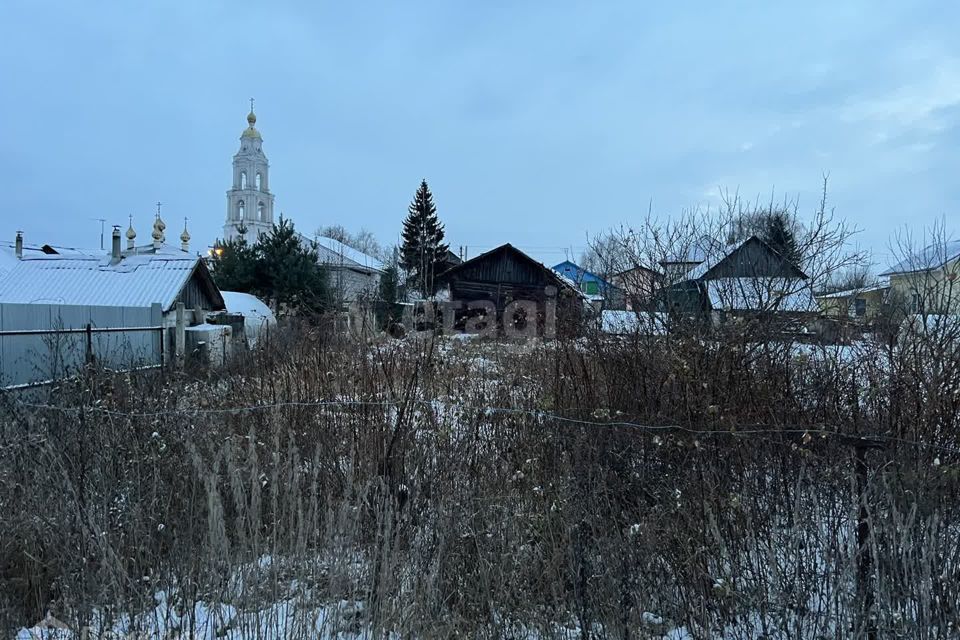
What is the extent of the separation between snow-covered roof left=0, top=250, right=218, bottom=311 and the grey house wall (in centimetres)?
324

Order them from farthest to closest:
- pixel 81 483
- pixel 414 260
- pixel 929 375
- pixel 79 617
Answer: pixel 414 260 → pixel 929 375 → pixel 81 483 → pixel 79 617

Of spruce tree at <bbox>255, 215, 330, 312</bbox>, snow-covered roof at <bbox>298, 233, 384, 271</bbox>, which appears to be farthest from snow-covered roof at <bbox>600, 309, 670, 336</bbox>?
snow-covered roof at <bbox>298, 233, 384, 271</bbox>

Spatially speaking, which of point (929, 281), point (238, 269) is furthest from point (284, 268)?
point (929, 281)

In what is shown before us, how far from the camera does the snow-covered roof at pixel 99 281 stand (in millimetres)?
12805

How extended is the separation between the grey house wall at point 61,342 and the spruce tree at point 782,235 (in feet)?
26.2

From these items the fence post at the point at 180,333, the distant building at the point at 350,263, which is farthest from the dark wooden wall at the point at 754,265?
the distant building at the point at 350,263

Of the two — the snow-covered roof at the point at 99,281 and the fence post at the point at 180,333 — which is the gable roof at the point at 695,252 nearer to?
the fence post at the point at 180,333

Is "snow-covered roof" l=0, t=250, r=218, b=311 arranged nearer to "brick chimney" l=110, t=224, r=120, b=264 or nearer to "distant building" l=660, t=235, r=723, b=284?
"brick chimney" l=110, t=224, r=120, b=264

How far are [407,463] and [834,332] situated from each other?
417 centimetres

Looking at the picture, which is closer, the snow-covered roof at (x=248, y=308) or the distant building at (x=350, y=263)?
the snow-covered roof at (x=248, y=308)

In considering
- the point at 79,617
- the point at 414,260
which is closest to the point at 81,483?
the point at 79,617

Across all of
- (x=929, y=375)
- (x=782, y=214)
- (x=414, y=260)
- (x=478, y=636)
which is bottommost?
(x=478, y=636)

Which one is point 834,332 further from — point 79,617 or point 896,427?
point 79,617

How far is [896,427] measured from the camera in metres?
3.32
